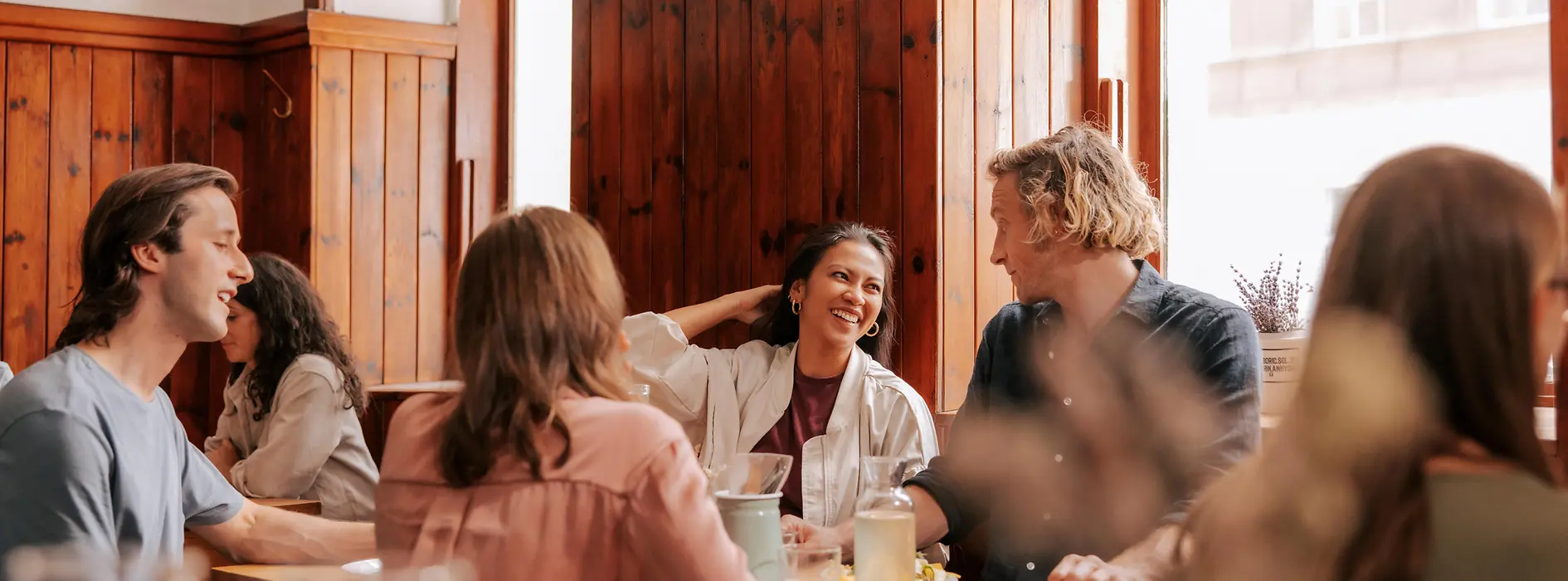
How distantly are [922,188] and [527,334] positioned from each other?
5.65ft

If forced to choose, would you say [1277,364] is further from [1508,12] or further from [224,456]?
[224,456]

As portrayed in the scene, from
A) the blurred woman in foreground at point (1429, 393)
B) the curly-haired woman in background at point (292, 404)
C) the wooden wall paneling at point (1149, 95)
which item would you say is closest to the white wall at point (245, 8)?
the curly-haired woman in background at point (292, 404)

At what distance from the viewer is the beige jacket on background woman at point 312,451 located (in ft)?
11.4

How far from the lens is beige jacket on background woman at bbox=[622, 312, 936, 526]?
9.85 ft

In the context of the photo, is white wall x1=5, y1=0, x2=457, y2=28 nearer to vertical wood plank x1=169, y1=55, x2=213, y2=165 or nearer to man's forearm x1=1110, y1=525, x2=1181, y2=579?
vertical wood plank x1=169, y1=55, x2=213, y2=165

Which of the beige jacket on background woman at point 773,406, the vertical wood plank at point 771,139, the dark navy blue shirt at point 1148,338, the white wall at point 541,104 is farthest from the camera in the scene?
the white wall at point 541,104

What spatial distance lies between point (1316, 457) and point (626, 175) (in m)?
2.87

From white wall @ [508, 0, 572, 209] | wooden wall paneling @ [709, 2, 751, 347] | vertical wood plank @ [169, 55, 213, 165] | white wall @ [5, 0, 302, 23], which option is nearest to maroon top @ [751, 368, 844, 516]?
wooden wall paneling @ [709, 2, 751, 347]

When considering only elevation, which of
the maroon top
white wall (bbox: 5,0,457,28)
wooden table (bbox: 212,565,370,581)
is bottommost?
wooden table (bbox: 212,565,370,581)

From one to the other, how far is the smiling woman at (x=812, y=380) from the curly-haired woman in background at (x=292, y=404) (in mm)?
868

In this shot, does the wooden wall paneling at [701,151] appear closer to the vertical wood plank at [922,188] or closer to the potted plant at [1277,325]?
the vertical wood plank at [922,188]

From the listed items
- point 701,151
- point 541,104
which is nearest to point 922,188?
point 701,151

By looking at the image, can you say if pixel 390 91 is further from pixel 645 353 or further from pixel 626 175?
pixel 645 353

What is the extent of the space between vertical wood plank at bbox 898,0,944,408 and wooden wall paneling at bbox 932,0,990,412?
0.02 metres
